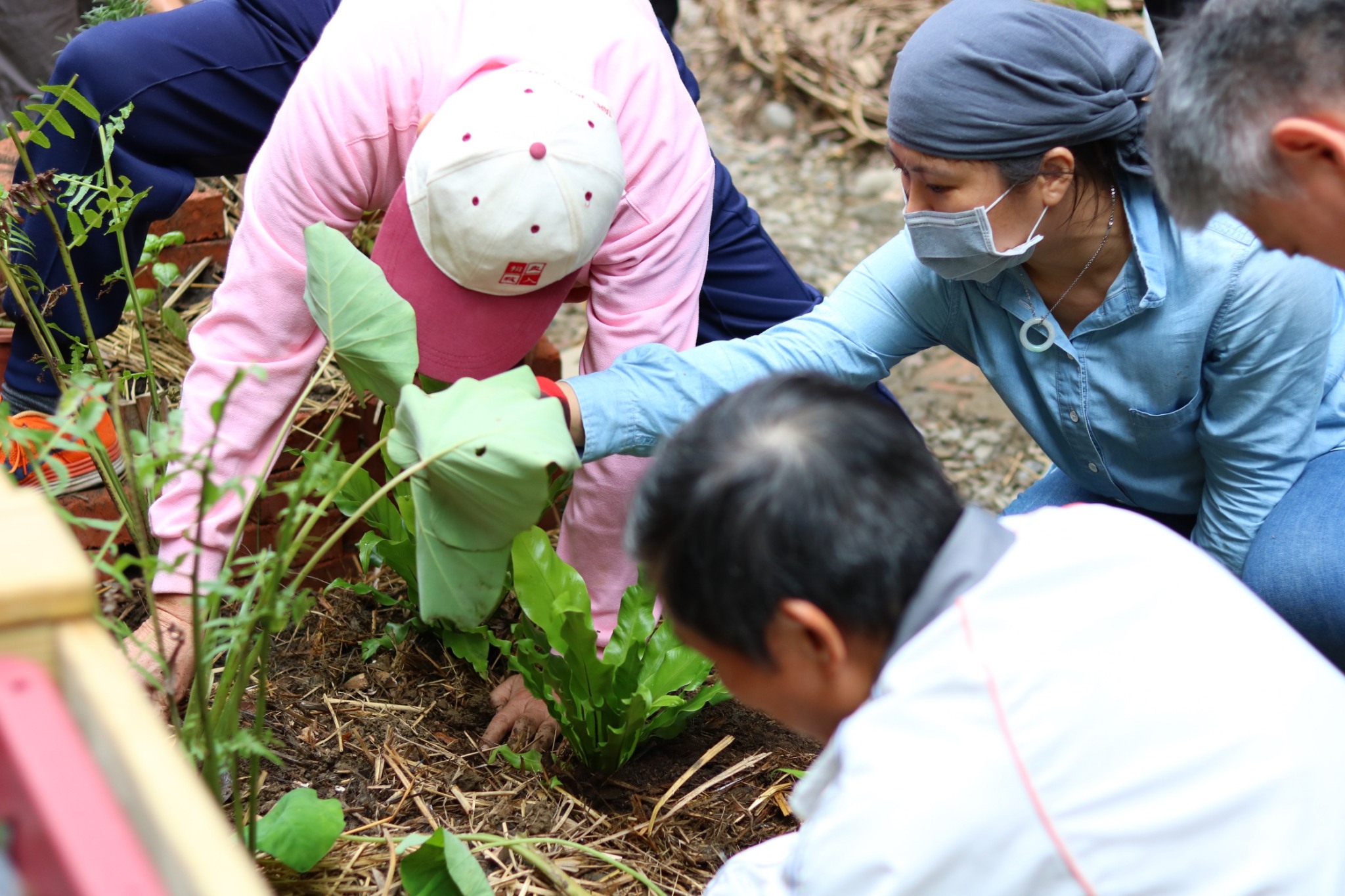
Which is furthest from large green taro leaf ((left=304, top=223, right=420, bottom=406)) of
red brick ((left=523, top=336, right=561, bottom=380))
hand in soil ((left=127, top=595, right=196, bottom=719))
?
red brick ((left=523, top=336, right=561, bottom=380))

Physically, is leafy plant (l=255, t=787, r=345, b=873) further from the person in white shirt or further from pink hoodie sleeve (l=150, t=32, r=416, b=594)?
the person in white shirt

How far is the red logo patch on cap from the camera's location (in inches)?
56.8

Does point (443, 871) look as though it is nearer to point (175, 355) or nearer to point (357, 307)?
point (357, 307)

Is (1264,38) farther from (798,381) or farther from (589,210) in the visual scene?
(589,210)

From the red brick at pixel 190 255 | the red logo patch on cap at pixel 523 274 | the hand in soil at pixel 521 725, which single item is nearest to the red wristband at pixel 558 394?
the red logo patch on cap at pixel 523 274

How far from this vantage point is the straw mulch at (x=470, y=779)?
1.47m

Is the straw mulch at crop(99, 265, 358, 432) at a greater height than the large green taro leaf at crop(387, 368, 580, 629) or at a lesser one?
lesser

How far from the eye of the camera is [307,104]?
150 centimetres

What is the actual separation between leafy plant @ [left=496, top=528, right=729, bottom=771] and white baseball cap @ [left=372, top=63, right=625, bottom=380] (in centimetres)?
29

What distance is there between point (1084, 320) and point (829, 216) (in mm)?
2367

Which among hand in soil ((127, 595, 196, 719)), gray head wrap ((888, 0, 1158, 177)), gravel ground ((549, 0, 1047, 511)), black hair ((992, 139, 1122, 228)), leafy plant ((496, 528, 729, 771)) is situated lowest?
gravel ground ((549, 0, 1047, 511))

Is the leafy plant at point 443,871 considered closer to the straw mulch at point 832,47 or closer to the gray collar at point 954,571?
the gray collar at point 954,571

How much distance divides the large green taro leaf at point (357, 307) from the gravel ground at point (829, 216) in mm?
1588

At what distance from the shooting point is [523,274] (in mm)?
1464
